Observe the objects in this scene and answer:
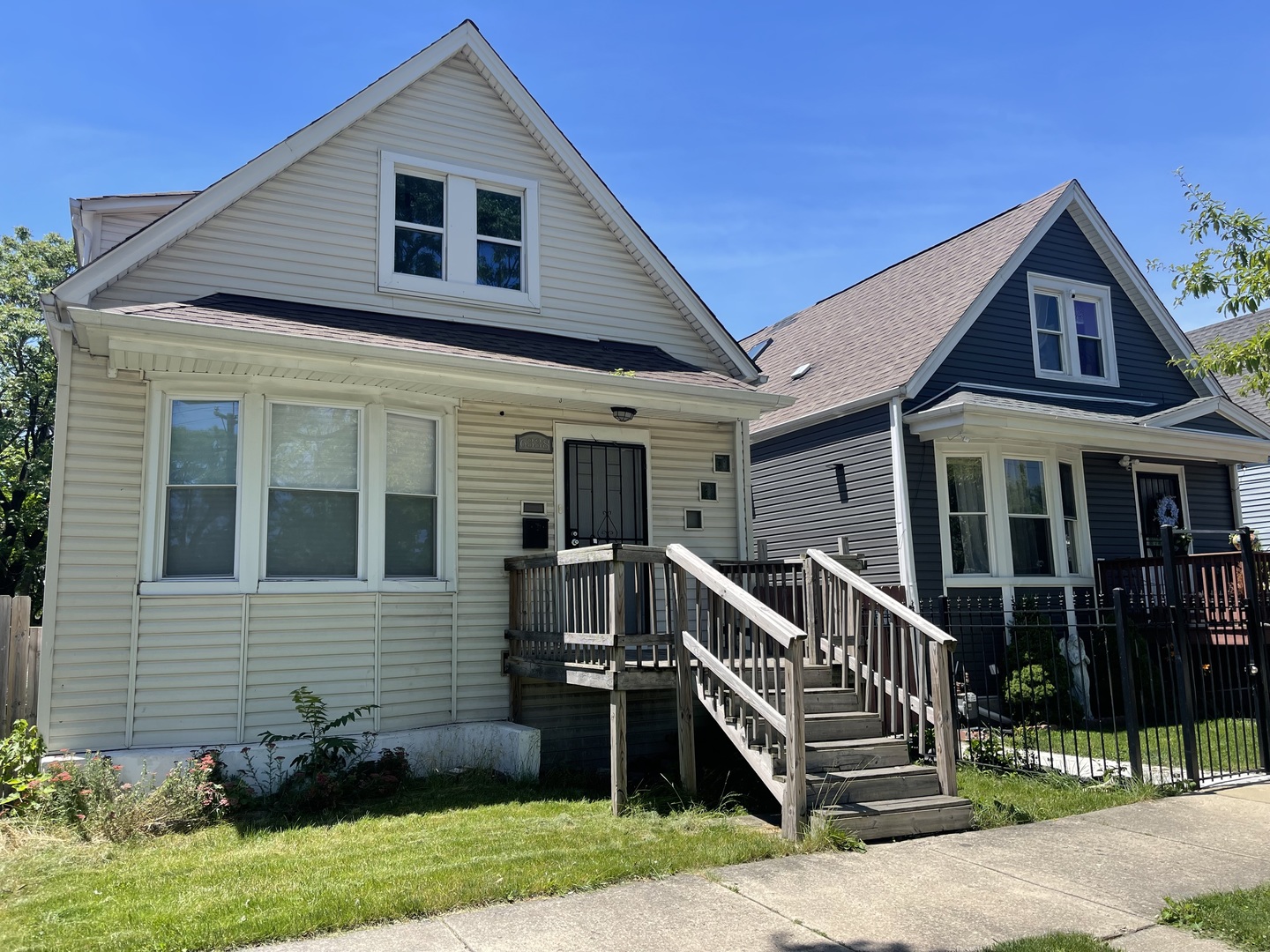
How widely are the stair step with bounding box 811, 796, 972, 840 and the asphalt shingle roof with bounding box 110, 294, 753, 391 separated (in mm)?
4763

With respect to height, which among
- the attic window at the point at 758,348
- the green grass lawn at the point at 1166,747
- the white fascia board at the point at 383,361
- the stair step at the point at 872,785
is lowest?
the green grass lawn at the point at 1166,747

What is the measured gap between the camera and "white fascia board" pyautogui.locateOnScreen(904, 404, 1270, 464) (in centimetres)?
1223

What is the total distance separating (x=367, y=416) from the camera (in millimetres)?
8859

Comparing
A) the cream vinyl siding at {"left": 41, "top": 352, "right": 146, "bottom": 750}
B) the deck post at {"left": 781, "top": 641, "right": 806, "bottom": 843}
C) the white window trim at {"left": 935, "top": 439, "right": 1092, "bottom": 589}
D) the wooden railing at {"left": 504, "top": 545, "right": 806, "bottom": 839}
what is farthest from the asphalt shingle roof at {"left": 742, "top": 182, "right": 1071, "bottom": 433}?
the cream vinyl siding at {"left": 41, "top": 352, "right": 146, "bottom": 750}

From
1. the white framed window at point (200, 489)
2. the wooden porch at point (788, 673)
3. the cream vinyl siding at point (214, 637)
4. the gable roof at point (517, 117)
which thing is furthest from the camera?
the gable roof at point (517, 117)

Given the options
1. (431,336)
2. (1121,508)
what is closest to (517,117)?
(431,336)

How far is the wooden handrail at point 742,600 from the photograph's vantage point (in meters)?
6.25

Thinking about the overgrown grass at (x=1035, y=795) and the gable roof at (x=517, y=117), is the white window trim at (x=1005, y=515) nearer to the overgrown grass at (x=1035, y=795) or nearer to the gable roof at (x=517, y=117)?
the gable roof at (x=517, y=117)

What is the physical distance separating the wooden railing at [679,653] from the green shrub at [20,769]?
4007 mm

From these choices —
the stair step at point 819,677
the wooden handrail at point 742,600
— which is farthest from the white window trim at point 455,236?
the stair step at point 819,677

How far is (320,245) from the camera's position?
9523 mm

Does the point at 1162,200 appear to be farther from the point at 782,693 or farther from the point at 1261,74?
the point at 782,693

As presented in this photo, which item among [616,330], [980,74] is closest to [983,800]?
[616,330]

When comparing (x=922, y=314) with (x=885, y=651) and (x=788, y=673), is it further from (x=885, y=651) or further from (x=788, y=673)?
(x=788, y=673)
